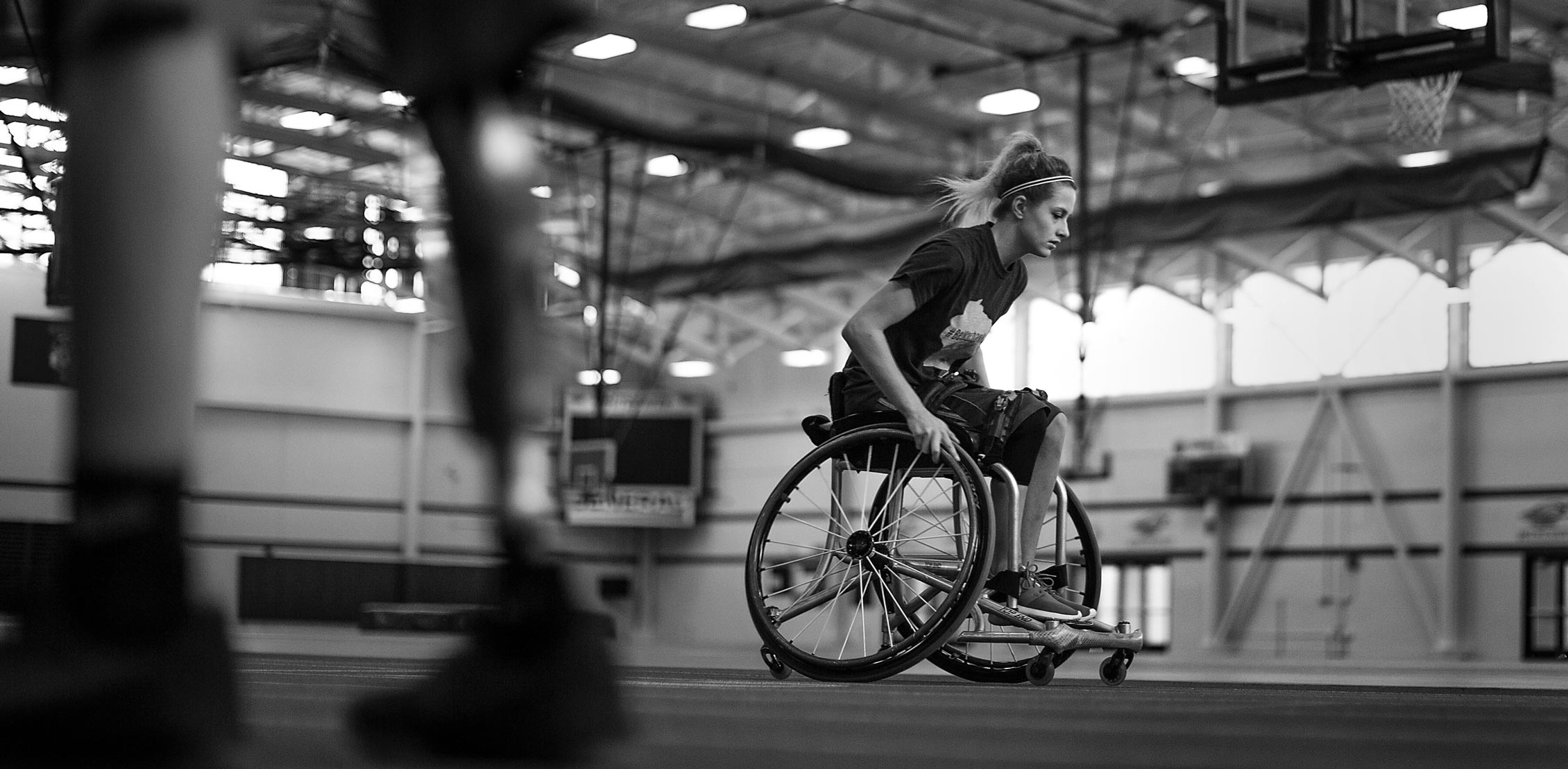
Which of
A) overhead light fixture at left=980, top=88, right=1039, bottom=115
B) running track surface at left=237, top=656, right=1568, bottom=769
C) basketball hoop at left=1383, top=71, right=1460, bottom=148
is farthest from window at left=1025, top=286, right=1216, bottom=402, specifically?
running track surface at left=237, top=656, right=1568, bottom=769

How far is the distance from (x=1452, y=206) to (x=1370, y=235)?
22.3 ft

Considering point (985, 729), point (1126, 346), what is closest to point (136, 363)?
point (985, 729)

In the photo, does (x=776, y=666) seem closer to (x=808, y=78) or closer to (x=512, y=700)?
(x=512, y=700)

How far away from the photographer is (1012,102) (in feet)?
54.8

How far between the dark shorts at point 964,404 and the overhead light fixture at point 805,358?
24.2 metres

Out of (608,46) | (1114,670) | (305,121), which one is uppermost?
(305,121)

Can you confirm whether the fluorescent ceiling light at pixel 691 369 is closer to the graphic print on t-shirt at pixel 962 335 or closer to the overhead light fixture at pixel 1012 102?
the overhead light fixture at pixel 1012 102

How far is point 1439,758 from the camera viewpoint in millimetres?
1365

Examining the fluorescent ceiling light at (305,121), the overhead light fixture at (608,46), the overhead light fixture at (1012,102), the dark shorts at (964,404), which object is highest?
→ the fluorescent ceiling light at (305,121)

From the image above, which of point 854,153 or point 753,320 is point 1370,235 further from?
point 753,320

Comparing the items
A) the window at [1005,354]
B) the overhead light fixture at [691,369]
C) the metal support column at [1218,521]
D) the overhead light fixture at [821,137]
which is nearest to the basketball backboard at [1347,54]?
the overhead light fixture at [821,137]

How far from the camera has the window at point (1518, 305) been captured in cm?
2012

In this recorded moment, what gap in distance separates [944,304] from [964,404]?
0.26m

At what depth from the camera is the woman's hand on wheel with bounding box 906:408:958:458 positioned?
11.7 feet
